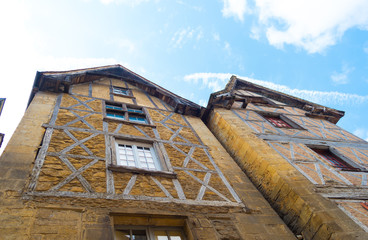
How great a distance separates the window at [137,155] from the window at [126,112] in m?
1.46

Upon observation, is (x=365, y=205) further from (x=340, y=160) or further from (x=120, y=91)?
(x=120, y=91)

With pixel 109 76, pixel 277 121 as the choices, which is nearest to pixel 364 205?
pixel 277 121

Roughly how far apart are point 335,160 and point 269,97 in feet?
20.8

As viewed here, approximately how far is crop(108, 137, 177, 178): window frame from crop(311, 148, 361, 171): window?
4.48 meters

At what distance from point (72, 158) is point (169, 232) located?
2258 mm

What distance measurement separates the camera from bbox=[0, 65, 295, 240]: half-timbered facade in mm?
3664

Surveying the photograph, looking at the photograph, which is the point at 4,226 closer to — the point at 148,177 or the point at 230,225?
the point at 148,177

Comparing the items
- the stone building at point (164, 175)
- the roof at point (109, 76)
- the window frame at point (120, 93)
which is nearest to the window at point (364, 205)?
the stone building at point (164, 175)

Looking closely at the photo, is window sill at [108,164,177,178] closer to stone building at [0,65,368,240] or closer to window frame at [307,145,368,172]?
stone building at [0,65,368,240]

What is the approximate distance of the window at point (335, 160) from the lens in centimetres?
675

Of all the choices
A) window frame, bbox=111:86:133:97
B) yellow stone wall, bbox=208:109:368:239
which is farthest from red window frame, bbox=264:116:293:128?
window frame, bbox=111:86:133:97

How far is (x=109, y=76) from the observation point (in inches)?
416

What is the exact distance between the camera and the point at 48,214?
3572 millimetres

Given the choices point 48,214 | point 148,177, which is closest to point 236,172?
point 148,177
